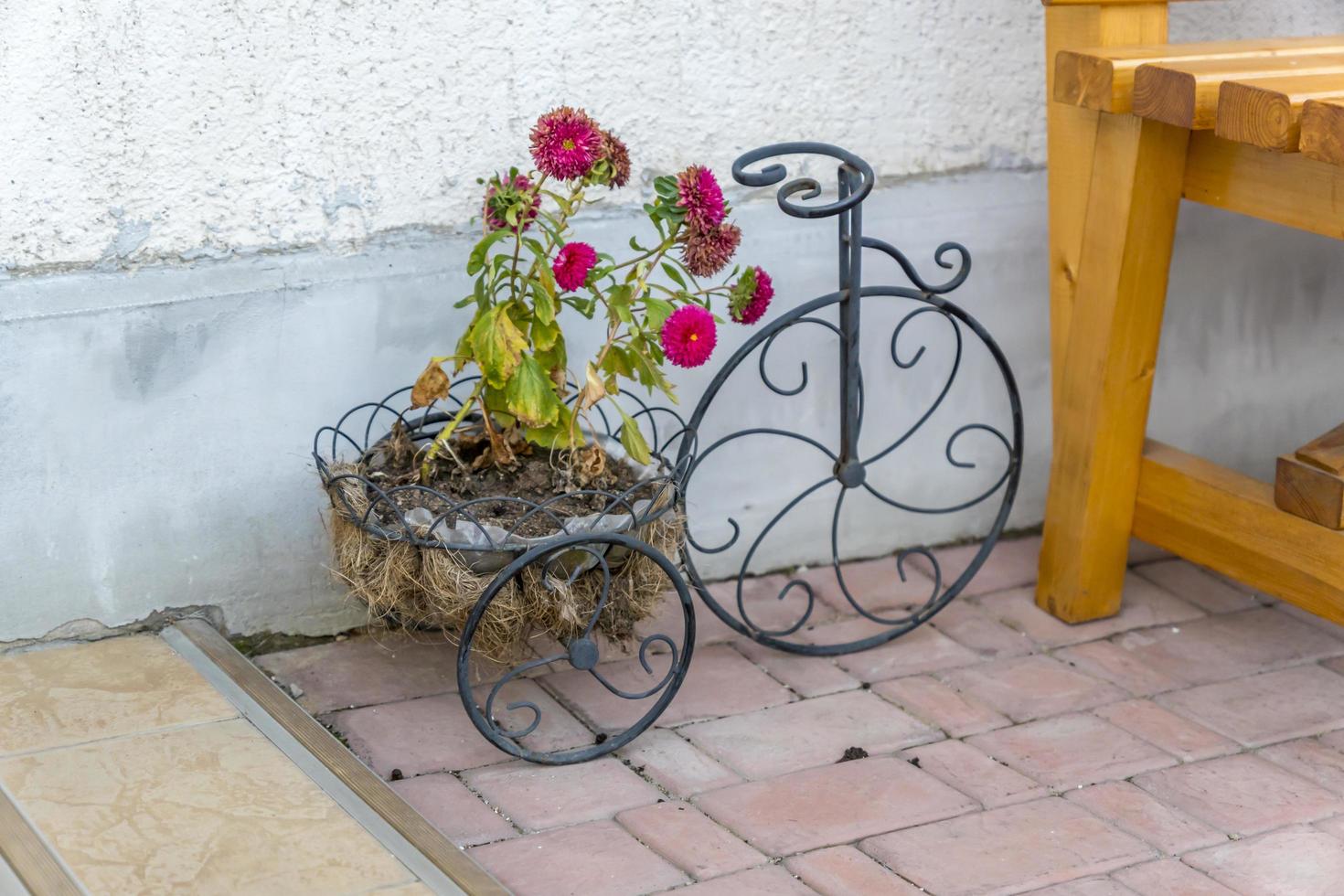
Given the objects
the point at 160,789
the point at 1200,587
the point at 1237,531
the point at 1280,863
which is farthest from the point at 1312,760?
the point at 160,789

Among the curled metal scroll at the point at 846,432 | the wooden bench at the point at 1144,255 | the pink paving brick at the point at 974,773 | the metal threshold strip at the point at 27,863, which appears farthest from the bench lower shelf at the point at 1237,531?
the metal threshold strip at the point at 27,863

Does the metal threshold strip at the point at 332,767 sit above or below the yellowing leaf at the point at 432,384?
below

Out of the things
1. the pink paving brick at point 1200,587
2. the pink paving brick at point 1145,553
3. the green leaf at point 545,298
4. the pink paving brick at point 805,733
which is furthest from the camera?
the pink paving brick at point 1145,553

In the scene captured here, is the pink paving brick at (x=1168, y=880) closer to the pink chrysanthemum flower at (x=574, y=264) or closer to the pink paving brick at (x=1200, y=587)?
the pink paving brick at (x=1200, y=587)

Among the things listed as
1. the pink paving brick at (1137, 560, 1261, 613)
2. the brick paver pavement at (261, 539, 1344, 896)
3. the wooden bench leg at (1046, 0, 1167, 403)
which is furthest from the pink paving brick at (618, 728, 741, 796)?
the pink paving brick at (1137, 560, 1261, 613)

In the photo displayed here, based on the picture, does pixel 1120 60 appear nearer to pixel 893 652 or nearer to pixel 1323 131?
pixel 1323 131

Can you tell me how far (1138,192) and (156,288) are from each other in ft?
5.27

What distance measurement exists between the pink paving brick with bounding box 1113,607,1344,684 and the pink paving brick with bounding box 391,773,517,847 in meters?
1.25

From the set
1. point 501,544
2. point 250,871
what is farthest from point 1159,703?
point 250,871

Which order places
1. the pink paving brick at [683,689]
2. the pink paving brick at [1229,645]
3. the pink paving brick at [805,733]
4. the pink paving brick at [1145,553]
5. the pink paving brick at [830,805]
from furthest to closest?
1. the pink paving brick at [1145,553]
2. the pink paving brick at [1229,645]
3. the pink paving brick at [683,689]
4. the pink paving brick at [805,733]
5. the pink paving brick at [830,805]

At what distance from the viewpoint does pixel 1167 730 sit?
2.47 m

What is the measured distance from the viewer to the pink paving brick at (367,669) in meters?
2.50

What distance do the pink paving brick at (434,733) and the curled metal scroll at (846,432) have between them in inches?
12.8

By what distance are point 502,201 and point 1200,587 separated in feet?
5.43
